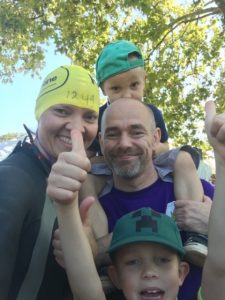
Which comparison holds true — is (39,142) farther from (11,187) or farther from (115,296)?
(115,296)

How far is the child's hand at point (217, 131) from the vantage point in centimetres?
162

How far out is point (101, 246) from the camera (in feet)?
7.08

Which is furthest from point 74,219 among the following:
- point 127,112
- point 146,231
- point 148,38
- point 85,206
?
point 148,38

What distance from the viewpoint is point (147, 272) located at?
6.35 feet

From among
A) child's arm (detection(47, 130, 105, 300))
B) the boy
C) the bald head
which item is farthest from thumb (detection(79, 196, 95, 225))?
the bald head

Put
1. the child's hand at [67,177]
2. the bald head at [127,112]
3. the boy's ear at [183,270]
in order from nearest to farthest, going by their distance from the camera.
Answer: the child's hand at [67,177], the boy's ear at [183,270], the bald head at [127,112]

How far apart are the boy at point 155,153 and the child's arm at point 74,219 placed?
566 millimetres

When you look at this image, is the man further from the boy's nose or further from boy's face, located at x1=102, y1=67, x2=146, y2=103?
boy's face, located at x1=102, y1=67, x2=146, y2=103

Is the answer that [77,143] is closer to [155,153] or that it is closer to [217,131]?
[217,131]

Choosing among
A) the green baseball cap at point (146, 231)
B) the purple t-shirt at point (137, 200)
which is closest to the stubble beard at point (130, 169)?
the purple t-shirt at point (137, 200)

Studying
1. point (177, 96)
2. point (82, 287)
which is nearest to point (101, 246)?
point (82, 287)

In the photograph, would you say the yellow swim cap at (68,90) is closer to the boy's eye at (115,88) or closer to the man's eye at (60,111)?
the man's eye at (60,111)

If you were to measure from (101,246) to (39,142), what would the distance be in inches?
23.7

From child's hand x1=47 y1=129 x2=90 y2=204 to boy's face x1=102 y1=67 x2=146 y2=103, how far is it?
1.75m
